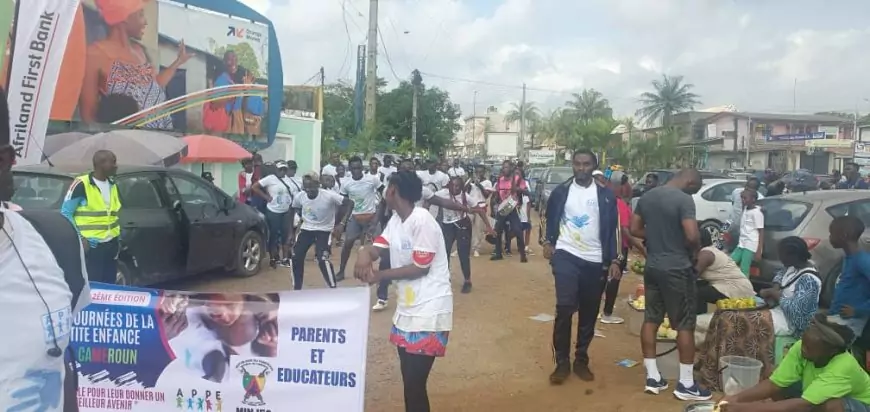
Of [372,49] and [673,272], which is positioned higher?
[372,49]

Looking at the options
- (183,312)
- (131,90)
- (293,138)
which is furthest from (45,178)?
(293,138)

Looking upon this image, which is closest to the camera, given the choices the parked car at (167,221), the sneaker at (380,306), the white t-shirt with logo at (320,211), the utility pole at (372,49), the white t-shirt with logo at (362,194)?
the parked car at (167,221)

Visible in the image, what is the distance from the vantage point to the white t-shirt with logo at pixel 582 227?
559 centimetres

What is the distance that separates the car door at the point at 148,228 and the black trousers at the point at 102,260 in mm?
→ 954

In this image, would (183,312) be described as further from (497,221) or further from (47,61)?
(497,221)

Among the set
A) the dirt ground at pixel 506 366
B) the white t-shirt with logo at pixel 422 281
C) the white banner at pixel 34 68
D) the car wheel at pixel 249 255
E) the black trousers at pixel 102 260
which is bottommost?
the dirt ground at pixel 506 366

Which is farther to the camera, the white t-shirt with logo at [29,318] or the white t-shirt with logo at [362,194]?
the white t-shirt with logo at [362,194]

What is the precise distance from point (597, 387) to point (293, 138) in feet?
60.6

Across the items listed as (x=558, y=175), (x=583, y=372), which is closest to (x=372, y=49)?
(x=558, y=175)

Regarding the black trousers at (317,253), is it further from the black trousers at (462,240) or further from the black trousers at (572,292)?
the black trousers at (572,292)

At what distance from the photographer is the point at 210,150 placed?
15445 mm

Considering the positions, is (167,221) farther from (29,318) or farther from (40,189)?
(29,318)

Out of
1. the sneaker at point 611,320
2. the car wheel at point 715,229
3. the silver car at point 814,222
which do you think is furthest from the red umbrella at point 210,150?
the silver car at point 814,222

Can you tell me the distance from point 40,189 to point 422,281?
4.90 m
